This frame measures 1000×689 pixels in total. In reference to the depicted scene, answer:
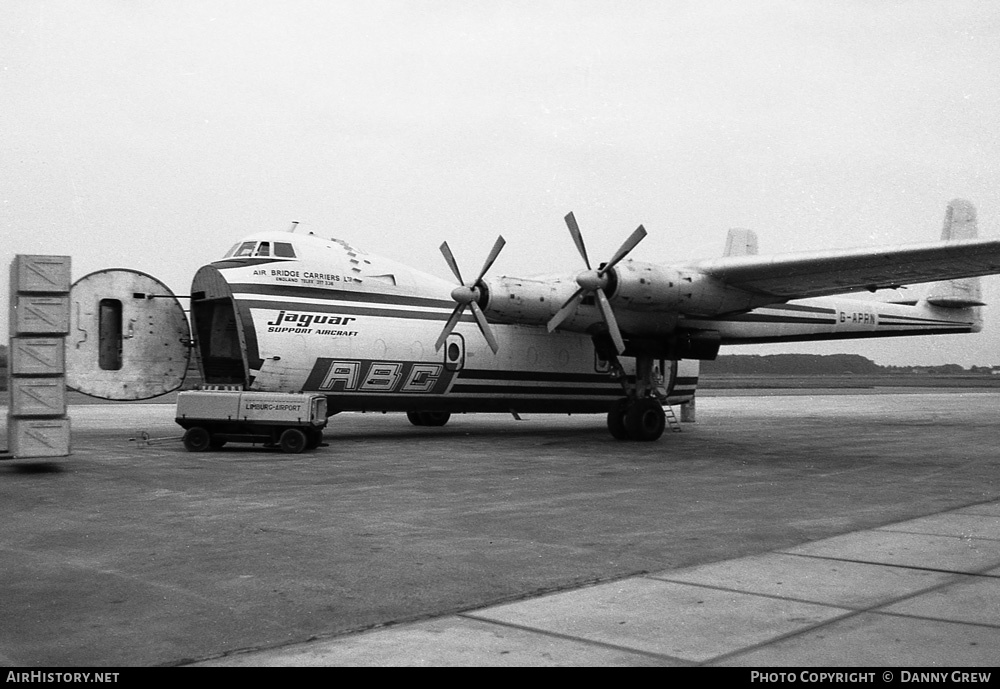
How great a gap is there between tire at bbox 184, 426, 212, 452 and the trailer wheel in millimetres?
1752

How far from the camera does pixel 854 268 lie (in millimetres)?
21266

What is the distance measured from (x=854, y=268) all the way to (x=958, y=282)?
1563 centimetres

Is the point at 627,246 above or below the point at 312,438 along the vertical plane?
above

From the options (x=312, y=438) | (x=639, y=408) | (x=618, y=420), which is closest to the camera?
(x=312, y=438)

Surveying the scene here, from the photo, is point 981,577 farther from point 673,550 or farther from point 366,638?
point 366,638

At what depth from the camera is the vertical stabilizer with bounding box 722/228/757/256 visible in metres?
31.1

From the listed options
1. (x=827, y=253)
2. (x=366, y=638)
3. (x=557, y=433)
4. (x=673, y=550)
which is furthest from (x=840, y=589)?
(x=557, y=433)

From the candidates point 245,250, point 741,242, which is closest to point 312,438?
point 245,250

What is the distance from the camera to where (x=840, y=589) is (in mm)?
7590

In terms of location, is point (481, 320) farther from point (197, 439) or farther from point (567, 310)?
A: point (197, 439)

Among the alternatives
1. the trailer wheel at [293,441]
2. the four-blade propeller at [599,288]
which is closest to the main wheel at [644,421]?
the four-blade propeller at [599,288]

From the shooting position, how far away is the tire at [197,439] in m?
20.6

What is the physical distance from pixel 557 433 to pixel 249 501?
16.6 meters

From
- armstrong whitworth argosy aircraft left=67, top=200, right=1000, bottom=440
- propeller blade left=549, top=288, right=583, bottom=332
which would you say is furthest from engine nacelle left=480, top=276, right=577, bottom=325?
propeller blade left=549, top=288, right=583, bottom=332
